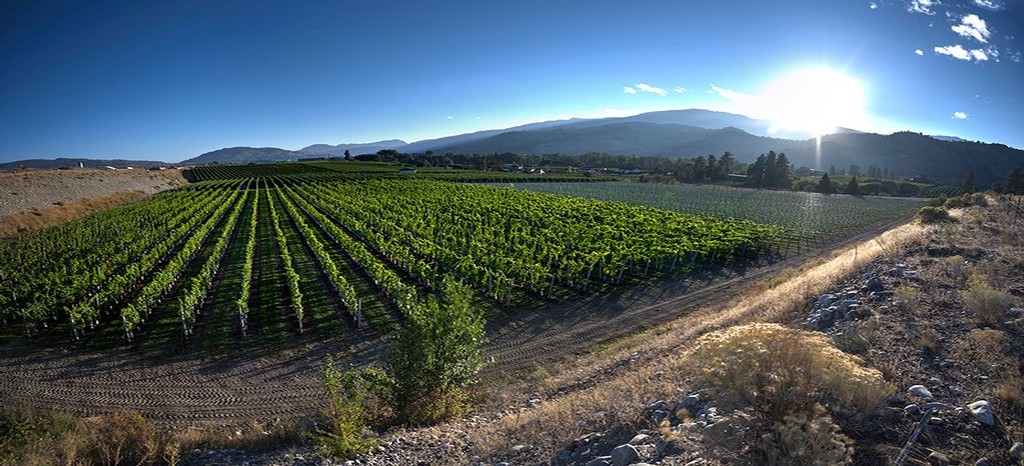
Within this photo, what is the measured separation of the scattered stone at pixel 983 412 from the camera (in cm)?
569

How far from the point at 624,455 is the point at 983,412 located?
467 cm

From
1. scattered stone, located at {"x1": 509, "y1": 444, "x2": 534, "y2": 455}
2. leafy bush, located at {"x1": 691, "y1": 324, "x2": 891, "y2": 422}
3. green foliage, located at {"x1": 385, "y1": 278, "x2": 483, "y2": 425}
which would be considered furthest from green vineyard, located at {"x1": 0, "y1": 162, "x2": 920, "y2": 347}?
leafy bush, located at {"x1": 691, "y1": 324, "x2": 891, "y2": 422}

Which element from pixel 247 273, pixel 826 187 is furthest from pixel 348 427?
pixel 826 187

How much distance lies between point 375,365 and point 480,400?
5601 mm

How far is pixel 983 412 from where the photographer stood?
18.9 feet

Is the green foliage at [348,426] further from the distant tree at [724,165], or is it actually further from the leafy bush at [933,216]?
the distant tree at [724,165]

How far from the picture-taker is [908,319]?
9.38m

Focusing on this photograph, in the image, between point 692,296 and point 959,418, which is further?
point 692,296

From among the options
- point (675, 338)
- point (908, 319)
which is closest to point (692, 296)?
point (675, 338)

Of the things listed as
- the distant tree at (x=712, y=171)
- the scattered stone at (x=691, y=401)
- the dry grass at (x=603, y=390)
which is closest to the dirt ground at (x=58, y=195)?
the dry grass at (x=603, y=390)

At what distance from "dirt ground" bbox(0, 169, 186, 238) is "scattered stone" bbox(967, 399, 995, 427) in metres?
64.2

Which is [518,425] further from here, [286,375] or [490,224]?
[490,224]

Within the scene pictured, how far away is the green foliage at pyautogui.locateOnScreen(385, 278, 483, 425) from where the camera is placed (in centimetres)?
1042

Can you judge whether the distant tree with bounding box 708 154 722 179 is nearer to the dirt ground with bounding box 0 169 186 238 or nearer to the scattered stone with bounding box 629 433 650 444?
the dirt ground with bounding box 0 169 186 238
